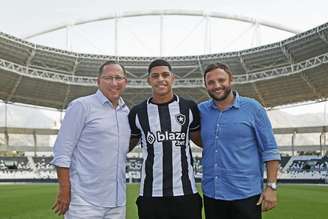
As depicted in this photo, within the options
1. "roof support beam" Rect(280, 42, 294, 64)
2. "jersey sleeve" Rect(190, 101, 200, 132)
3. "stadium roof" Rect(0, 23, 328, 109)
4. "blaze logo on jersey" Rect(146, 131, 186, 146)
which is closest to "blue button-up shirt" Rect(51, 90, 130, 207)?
"blaze logo on jersey" Rect(146, 131, 186, 146)

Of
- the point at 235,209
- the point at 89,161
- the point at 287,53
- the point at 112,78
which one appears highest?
the point at 287,53

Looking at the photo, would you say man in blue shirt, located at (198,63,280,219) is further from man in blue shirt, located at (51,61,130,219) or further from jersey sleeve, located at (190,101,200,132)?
man in blue shirt, located at (51,61,130,219)

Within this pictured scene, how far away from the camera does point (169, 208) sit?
389 centimetres

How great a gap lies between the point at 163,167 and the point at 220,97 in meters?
0.78

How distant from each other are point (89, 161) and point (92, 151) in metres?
0.09

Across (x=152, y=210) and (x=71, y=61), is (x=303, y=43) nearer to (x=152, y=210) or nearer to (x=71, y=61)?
(x=71, y=61)

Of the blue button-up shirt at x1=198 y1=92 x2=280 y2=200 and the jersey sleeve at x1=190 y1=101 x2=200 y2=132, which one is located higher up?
the jersey sleeve at x1=190 y1=101 x2=200 y2=132

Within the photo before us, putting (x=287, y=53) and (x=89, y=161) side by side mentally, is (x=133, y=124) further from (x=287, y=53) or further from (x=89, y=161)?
(x=287, y=53)

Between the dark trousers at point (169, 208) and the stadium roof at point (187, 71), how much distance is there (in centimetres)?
3484

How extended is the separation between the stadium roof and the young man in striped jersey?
34666 millimetres

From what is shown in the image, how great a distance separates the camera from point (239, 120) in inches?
159

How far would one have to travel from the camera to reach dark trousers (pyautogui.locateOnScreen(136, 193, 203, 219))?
3889mm

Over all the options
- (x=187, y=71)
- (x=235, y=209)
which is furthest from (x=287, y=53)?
(x=235, y=209)

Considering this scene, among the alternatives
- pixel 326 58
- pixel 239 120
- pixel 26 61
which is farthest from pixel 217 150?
pixel 26 61
